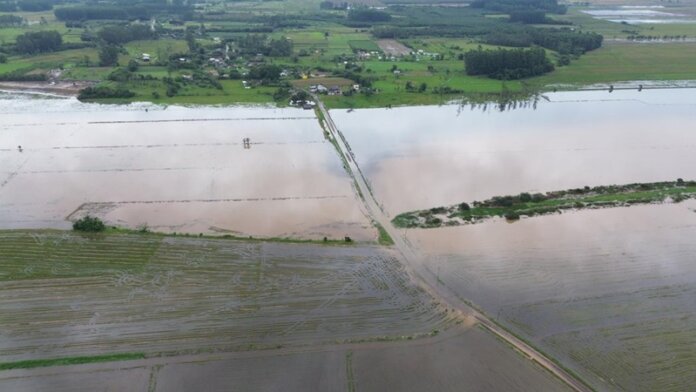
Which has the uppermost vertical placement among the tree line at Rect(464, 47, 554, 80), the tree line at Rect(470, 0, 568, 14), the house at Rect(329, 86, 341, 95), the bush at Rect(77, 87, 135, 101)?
the tree line at Rect(470, 0, 568, 14)

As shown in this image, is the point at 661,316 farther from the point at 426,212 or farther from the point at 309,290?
the point at 309,290

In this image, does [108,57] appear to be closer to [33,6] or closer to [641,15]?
[33,6]

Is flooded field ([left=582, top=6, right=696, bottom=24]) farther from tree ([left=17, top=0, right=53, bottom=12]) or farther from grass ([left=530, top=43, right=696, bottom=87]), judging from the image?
tree ([left=17, top=0, right=53, bottom=12])

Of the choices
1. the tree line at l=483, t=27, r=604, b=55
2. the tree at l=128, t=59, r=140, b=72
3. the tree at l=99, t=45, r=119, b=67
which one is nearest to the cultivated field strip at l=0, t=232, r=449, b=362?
the tree at l=128, t=59, r=140, b=72

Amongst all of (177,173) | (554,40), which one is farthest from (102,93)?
(554,40)

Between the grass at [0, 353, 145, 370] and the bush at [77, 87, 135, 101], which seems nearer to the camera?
the grass at [0, 353, 145, 370]

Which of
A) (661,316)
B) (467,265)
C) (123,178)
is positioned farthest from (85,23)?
(661,316)
